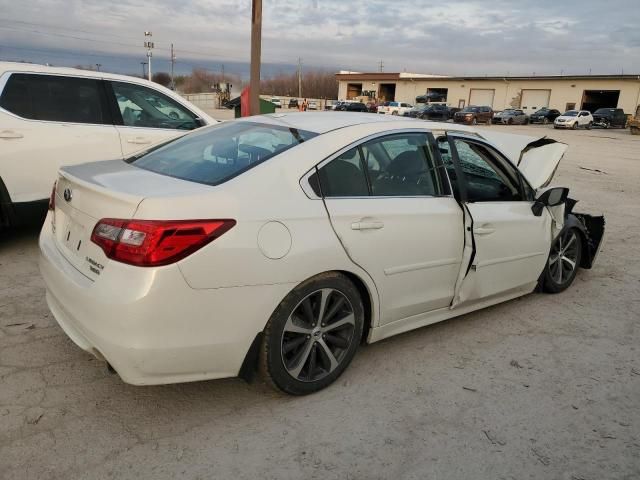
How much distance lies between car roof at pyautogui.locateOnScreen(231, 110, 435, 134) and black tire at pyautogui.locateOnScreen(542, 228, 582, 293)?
6.33 feet

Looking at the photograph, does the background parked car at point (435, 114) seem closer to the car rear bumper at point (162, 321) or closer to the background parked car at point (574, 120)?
the background parked car at point (574, 120)

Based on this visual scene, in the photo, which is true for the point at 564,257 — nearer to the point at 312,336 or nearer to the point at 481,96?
the point at 312,336

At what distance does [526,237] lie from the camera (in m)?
3.98

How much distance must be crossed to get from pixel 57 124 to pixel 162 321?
12.0 feet

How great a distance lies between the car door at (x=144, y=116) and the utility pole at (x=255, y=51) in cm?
392

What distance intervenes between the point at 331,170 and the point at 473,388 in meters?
1.54

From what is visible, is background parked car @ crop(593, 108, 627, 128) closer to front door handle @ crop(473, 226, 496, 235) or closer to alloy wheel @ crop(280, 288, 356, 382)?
front door handle @ crop(473, 226, 496, 235)

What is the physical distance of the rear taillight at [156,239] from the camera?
2.27 meters

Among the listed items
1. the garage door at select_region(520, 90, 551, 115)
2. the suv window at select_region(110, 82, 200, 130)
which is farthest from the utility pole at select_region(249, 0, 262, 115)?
the garage door at select_region(520, 90, 551, 115)

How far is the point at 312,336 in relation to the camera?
284cm

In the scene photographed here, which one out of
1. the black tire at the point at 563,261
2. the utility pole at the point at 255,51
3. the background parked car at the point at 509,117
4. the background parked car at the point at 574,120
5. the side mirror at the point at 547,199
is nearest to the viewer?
the side mirror at the point at 547,199

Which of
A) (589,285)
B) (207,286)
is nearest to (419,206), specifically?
(207,286)

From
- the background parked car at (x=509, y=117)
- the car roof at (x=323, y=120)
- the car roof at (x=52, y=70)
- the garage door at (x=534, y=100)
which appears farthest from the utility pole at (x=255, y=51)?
the garage door at (x=534, y=100)

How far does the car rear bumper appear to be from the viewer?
2.27m
